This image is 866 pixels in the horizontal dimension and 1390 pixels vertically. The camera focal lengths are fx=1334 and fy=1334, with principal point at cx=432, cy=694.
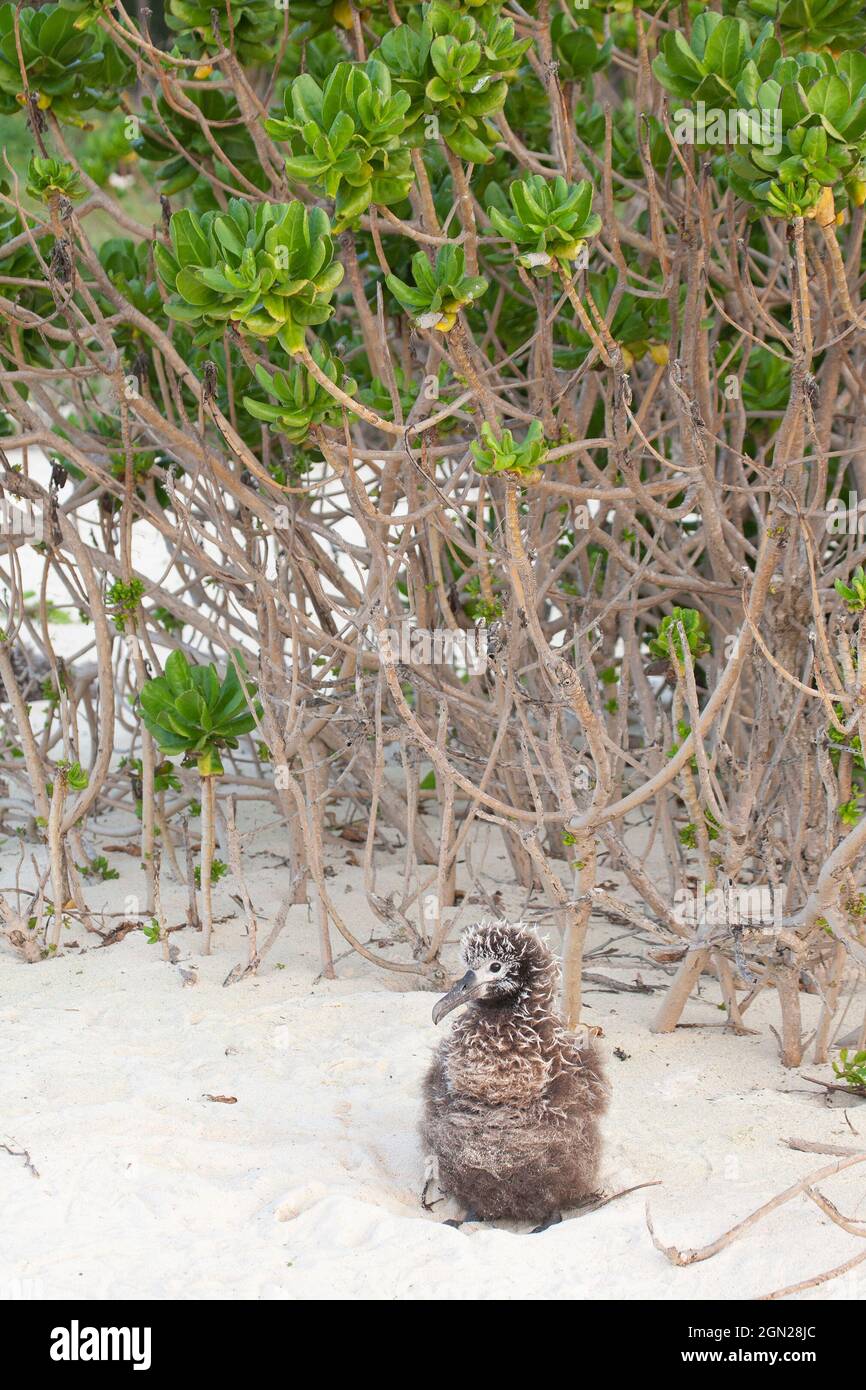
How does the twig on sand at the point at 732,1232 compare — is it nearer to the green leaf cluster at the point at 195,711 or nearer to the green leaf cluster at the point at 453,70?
the green leaf cluster at the point at 195,711

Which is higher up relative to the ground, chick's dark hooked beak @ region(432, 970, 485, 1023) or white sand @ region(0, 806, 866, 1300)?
chick's dark hooked beak @ region(432, 970, 485, 1023)

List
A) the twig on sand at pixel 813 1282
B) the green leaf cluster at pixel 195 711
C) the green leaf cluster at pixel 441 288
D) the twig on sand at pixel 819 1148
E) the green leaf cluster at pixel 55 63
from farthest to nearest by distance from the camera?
the green leaf cluster at pixel 195 711 → the green leaf cluster at pixel 55 63 → the green leaf cluster at pixel 441 288 → the twig on sand at pixel 819 1148 → the twig on sand at pixel 813 1282

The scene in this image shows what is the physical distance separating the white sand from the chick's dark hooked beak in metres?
0.46

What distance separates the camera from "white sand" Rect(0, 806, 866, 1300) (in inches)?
107

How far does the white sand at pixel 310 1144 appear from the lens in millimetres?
2711

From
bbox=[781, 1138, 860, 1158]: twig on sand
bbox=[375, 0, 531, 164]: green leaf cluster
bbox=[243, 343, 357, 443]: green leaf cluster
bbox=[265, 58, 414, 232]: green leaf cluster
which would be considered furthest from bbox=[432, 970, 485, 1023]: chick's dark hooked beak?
bbox=[375, 0, 531, 164]: green leaf cluster

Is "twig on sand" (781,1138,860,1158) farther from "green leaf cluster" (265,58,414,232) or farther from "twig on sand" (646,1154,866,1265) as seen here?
"green leaf cluster" (265,58,414,232)

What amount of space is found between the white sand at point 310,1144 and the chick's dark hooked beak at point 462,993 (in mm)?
464

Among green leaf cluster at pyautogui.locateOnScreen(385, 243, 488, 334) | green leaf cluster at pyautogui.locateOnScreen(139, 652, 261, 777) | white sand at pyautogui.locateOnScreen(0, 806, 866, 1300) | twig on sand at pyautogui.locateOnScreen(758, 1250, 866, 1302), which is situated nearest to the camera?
twig on sand at pyautogui.locateOnScreen(758, 1250, 866, 1302)

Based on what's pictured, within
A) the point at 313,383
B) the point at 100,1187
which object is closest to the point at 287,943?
the point at 100,1187

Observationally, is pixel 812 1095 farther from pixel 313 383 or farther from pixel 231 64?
pixel 231 64

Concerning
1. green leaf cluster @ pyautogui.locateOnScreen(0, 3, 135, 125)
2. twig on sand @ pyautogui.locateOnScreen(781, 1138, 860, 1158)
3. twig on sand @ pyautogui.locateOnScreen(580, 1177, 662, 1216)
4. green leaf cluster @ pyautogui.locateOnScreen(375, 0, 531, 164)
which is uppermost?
green leaf cluster @ pyautogui.locateOnScreen(0, 3, 135, 125)

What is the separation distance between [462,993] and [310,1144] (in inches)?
24.2

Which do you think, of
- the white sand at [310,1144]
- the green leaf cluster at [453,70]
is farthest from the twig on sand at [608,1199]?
the green leaf cluster at [453,70]
